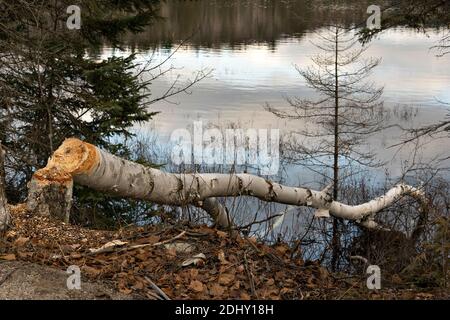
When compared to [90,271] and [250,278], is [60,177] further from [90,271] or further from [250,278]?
[250,278]

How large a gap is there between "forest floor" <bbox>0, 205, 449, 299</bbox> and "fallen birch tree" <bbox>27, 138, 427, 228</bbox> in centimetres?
26

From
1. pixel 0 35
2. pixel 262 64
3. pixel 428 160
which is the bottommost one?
pixel 428 160

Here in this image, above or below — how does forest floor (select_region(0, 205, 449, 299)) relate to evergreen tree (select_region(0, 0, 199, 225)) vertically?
below

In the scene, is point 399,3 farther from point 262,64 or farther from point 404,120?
point 262,64

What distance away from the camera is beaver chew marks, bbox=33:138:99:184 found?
521 centimetres

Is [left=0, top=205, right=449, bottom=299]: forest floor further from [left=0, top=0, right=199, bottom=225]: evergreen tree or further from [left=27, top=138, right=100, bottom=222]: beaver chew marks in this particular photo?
[left=0, top=0, right=199, bottom=225]: evergreen tree

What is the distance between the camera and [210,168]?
1452 centimetres

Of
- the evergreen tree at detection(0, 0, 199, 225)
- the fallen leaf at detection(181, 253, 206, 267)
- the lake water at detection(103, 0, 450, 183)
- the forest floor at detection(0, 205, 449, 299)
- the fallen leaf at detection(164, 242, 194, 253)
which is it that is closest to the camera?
the forest floor at detection(0, 205, 449, 299)

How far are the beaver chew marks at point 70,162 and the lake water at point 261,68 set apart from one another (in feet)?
16.3

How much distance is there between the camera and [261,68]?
1037 inches

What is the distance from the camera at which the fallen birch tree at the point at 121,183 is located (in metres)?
5.29

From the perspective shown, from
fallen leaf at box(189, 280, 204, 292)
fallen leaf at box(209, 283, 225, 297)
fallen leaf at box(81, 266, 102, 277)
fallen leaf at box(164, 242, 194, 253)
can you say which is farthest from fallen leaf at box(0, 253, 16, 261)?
fallen leaf at box(209, 283, 225, 297)
